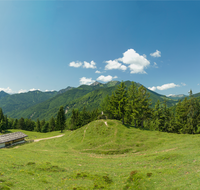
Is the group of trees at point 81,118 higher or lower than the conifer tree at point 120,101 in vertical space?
lower

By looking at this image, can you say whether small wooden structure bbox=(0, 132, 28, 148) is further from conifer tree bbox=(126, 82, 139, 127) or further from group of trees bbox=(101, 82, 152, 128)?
conifer tree bbox=(126, 82, 139, 127)

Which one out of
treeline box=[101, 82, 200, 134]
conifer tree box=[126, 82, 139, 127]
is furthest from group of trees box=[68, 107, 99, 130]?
conifer tree box=[126, 82, 139, 127]

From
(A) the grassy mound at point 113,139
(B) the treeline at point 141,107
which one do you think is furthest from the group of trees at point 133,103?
(A) the grassy mound at point 113,139

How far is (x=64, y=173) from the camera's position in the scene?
19.7 m

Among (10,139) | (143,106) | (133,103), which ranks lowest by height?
(10,139)

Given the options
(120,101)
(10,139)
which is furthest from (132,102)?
(10,139)

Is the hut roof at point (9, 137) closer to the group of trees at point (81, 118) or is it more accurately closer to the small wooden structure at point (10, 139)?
the small wooden structure at point (10, 139)

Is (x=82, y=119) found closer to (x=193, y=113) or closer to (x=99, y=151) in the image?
(x=99, y=151)

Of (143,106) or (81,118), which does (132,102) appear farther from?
(81,118)

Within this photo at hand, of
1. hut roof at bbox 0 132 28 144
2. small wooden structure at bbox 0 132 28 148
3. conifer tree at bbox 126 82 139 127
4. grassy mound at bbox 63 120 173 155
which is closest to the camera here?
grassy mound at bbox 63 120 173 155

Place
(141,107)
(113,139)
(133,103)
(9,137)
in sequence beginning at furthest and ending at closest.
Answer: (9,137), (133,103), (141,107), (113,139)

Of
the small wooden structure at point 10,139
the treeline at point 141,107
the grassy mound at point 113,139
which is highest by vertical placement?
the treeline at point 141,107

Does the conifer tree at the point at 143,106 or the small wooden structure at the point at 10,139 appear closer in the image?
the conifer tree at the point at 143,106

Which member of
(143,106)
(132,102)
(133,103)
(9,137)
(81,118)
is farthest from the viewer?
(81,118)
